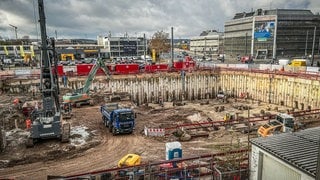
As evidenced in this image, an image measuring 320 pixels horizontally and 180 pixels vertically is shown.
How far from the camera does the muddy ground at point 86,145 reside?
19859 millimetres

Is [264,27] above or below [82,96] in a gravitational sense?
above

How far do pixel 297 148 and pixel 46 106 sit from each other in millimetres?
20693

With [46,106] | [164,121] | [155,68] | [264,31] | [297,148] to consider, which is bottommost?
[164,121]

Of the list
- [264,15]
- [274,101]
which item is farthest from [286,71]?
[264,15]

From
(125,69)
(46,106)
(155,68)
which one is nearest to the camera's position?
(46,106)

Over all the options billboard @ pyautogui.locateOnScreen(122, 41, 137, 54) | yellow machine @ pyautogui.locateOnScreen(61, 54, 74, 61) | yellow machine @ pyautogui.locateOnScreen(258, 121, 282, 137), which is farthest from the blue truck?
billboard @ pyautogui.locateOnScreen(122, 41, 137, 54)

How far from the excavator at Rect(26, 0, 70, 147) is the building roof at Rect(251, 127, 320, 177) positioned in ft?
57.2

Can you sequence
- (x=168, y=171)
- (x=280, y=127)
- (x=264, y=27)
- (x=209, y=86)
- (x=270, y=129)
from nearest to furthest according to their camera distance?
(x=168, y=171), (x=270, y=129), (x=280, y=127), (x=209, y=86), (x=264, y=27)

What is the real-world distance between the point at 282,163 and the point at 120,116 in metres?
16.7

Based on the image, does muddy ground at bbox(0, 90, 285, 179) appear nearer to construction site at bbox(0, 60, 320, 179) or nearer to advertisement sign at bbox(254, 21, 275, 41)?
construction site at bbox(0, 60, 320, 179)

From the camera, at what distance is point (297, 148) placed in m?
13.0

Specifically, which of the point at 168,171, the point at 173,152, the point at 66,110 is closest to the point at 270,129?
the point at 173,152

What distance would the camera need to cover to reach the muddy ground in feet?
65.2

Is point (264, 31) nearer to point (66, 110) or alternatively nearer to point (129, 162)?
point (66, 110)
